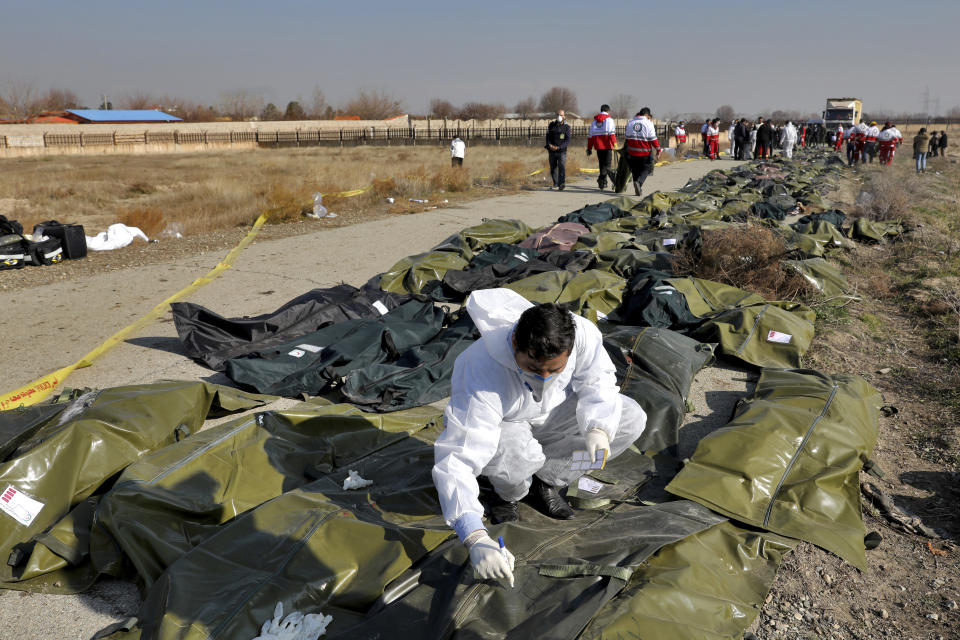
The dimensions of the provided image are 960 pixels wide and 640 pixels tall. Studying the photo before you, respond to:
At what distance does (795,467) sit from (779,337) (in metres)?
2.02

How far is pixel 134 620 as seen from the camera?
7.82ft

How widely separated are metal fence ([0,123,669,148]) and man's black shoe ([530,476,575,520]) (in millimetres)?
35140

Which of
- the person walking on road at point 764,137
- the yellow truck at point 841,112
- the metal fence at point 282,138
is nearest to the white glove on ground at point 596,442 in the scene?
the person walking on road at point 764,137

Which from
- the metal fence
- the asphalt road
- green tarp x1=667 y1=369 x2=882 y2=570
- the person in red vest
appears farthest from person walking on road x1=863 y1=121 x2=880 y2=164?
green tarp x1=667 y1=369 x2=882 y2=570

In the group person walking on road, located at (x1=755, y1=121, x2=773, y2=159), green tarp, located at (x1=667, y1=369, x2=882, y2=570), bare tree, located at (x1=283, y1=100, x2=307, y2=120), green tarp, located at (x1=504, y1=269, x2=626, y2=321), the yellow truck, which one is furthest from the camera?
bare tree, located at (x1=283, y1=100, x2=307, y2=120)

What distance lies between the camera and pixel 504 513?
2.96m

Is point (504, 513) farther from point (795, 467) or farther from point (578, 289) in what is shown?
point (578, 289)

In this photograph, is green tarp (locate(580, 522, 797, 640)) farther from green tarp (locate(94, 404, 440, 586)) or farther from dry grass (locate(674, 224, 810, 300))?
dry grass (locate(674, 224, 810, 300))

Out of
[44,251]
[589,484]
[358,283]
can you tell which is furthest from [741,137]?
[589,484]

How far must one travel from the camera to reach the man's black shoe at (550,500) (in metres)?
3.03

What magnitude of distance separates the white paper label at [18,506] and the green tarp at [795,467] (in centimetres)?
287

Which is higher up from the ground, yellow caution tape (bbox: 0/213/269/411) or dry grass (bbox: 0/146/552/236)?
dry grass (bbox: 0/146/552/236)

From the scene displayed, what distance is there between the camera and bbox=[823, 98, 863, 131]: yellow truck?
33.8 metres

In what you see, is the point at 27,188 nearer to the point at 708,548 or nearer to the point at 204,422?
the point at 204,422
